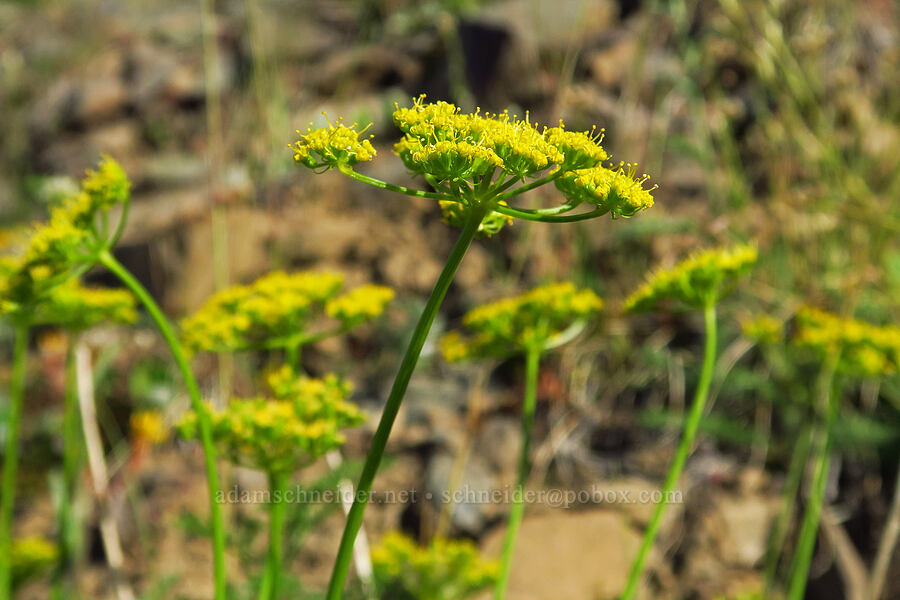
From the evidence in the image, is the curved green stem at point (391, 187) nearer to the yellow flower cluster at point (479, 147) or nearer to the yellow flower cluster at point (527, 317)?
the yellow flower cluster at point (479, 147)

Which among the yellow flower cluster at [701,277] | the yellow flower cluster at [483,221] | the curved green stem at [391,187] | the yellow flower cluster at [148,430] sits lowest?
the yellow flower cluster at [148,430]

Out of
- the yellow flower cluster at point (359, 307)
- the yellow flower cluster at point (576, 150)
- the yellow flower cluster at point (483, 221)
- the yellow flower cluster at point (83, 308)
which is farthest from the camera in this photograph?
the yellow flower cluster at point (83, 308)

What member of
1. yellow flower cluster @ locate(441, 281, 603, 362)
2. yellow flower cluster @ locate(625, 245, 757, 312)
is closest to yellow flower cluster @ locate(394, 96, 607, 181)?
yellow flower cluster @ locate(625, 245, 757, 312)

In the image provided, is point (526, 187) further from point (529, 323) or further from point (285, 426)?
point (529, 323)

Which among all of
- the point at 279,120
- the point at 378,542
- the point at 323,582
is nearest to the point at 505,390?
the point at 378,542

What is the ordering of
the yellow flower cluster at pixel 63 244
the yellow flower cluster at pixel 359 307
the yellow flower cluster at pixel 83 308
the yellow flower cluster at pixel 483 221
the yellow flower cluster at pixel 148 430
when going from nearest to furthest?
1. the yellow flower cluster at pixel 483 221
2. the yellow flower cluster at pixel 63 244
3. the yellow flower cluster at pixel 359 307
4. the yellow flower cluster at pixel 83 308
5. the yellow flower cluster at pixel 148 430

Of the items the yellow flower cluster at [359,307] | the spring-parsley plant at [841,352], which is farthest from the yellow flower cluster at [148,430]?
the spring-parsley plant at [841,352]

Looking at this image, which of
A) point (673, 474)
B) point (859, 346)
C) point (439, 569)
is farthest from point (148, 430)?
point (859, 346)
